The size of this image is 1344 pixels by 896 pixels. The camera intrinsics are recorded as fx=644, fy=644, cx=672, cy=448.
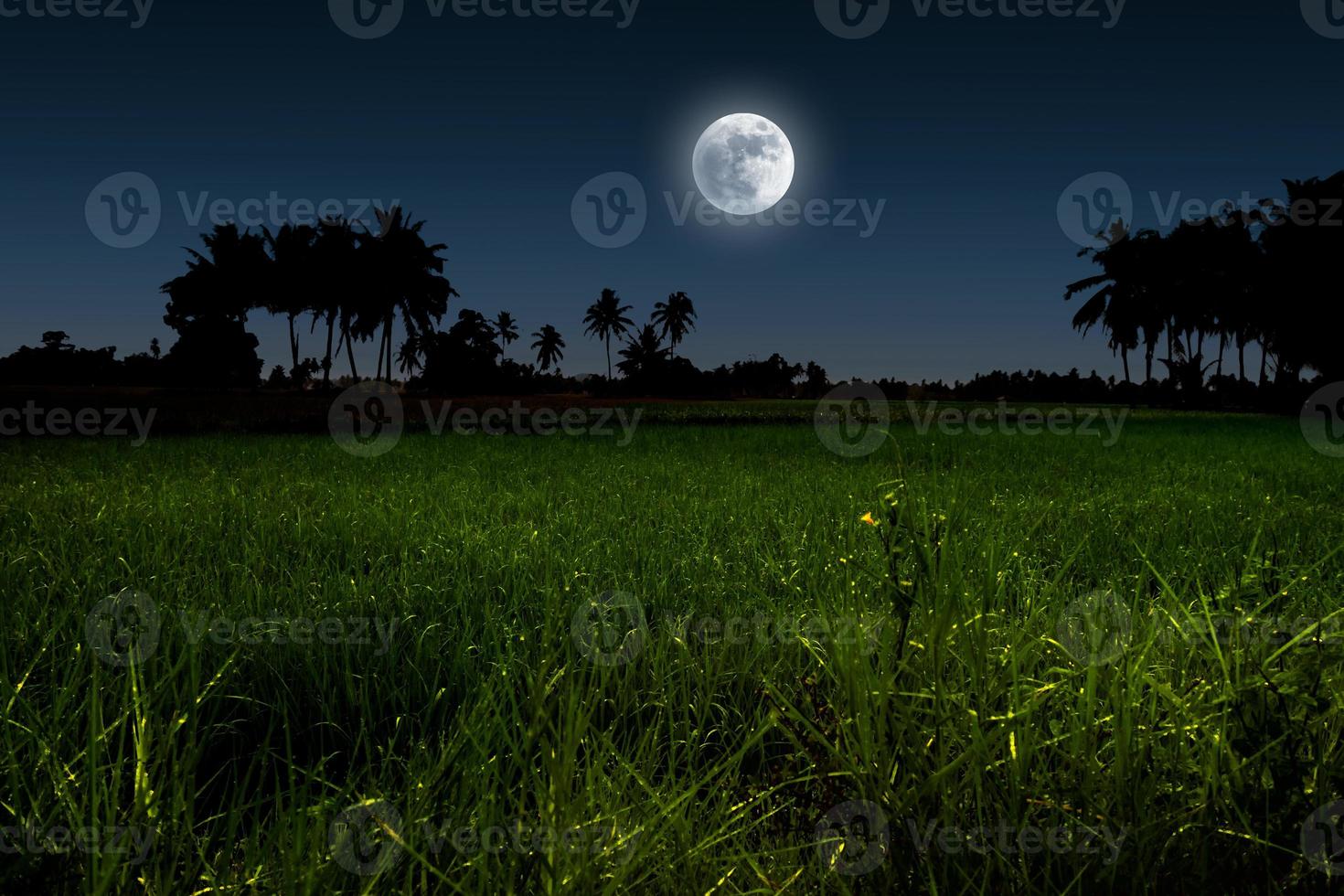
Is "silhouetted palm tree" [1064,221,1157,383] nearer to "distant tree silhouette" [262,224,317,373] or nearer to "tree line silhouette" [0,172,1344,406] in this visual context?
"tree line silhouette" [0,172,1344,406]

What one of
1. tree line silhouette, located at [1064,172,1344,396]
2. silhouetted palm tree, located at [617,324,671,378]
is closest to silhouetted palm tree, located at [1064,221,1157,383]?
tree line silhouette, located at [1064,172,1344,396]

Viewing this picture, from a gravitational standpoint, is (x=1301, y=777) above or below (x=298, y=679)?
above

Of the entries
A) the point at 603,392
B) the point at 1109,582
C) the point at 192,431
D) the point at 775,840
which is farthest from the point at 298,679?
the point at 603,392

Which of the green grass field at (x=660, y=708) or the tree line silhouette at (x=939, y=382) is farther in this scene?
the tree line silhouette at (x=939, y=382)

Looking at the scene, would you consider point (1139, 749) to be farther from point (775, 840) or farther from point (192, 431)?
point (192, 431)

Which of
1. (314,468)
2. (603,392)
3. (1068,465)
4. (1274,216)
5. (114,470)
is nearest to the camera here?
(114,470)

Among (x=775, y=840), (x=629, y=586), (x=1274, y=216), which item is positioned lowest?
(x=775, y=840)

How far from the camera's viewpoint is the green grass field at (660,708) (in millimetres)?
1270

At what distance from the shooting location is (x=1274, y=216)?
33.9 meters

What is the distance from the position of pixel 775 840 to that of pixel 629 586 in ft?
5.09

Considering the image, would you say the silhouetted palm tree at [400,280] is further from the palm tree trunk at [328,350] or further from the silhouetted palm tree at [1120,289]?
the silhouetted palm tree at [1120,289]

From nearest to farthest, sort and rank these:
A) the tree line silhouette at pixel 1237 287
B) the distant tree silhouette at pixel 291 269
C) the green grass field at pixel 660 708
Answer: the green grass field at pixel 660 708, the tree line silhouette at pixel 1237 287, the distant tree silhouette at pixel 291 269

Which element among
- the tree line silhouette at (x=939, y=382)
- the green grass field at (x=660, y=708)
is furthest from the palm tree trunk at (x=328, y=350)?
the green grass field at (x=660, y=708)

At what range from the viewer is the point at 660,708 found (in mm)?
2029
